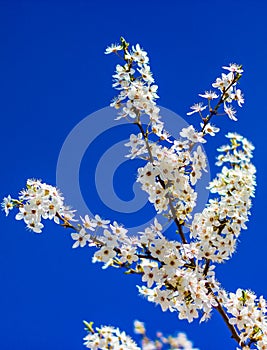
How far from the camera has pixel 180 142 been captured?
10.7ft

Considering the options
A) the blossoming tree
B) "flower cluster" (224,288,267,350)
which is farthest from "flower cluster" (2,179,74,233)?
"flower cluster" (224,288,267,350)

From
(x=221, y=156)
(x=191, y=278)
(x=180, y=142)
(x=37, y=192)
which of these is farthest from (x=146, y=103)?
(x=191, y=278)

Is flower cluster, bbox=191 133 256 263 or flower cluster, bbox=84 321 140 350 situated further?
flower cluster, bbox=191 133 256 263

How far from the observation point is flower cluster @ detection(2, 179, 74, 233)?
299 centimetres

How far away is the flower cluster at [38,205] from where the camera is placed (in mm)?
2986

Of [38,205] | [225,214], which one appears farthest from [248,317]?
[38,205]

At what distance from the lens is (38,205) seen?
118 inches

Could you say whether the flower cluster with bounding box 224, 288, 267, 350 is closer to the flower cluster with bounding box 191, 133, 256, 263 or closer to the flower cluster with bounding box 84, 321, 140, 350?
the flower cluster with bounding box 191, 133, 256, 263

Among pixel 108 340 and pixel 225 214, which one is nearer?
pixel 108 340

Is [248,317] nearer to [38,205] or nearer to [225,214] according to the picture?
[225,214]

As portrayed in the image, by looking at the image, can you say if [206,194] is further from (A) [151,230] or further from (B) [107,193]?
(B) [107,193]

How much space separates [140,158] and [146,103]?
358 millimetres

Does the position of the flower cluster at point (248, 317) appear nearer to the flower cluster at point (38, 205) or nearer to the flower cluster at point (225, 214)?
the flower cluster at point (225, 214)

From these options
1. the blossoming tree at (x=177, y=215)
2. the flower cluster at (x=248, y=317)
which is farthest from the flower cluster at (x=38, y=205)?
the flower cluster at (x=248, y=317)
